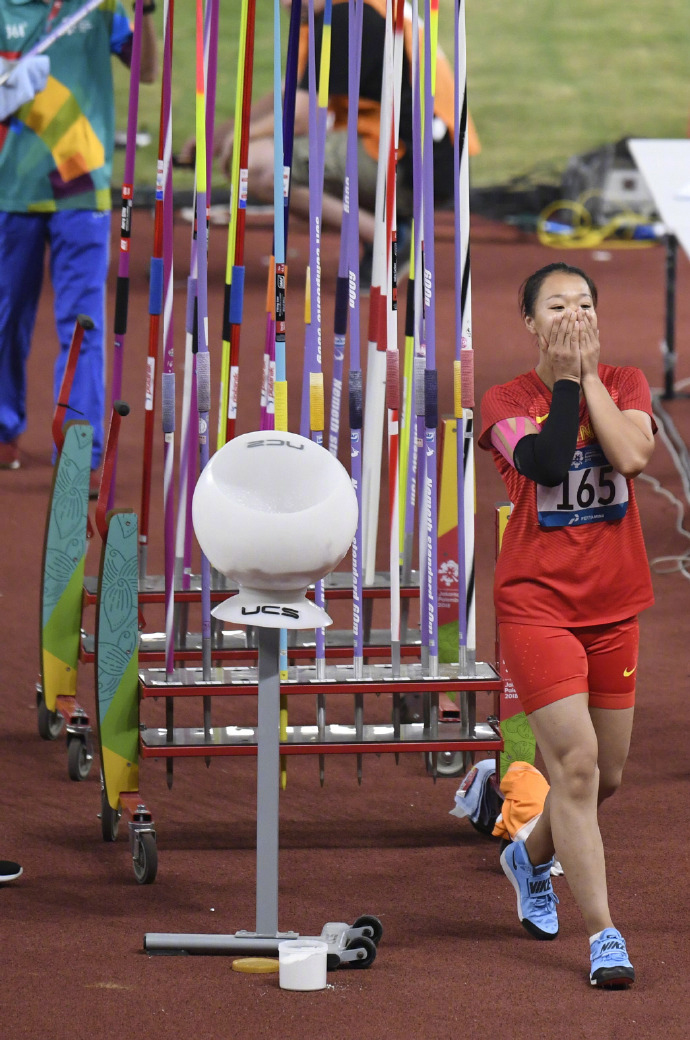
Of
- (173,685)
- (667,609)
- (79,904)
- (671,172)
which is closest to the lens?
(79,904)

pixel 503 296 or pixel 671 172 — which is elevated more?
pixel 671 172

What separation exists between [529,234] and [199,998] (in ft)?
35.9

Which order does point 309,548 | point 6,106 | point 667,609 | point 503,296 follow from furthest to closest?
point 503,296 → point 6,106 → point 667,609 → point 309,548

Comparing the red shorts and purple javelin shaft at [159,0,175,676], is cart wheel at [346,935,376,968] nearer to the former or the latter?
the red shorts

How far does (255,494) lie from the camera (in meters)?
2.86

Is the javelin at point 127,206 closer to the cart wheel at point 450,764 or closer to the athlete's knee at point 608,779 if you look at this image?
the cart wheel at point 450,764

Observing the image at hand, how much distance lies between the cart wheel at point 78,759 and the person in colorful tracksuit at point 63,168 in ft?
7.69

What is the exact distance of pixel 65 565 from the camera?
13.3 feet

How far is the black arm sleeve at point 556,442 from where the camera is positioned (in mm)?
2793

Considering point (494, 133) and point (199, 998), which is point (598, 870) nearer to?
point (199, 998)

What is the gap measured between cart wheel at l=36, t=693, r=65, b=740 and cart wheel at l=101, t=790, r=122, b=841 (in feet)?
2.18

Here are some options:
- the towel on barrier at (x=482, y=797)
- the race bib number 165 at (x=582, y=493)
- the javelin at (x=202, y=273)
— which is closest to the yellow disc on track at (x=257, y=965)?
the javelin at (x=202, y=273)

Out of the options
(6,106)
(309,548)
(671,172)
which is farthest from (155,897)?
(671,172)

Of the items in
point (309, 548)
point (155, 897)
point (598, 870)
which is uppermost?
point (309, 548)
